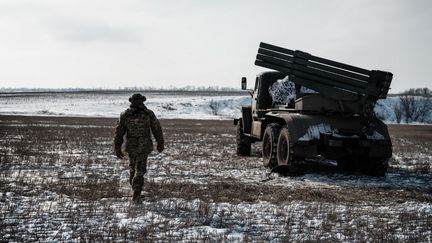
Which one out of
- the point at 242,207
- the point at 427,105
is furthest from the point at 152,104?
the point at 242,207

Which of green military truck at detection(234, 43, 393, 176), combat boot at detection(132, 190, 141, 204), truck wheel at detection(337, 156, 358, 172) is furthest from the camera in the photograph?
truck wheel at detection(337, 156, 358, 172)

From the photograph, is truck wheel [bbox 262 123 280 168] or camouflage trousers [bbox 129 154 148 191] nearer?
camouflage trousers [bbox 129 154 148 191]

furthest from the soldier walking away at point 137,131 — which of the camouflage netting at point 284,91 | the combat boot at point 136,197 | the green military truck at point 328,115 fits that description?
the camouflage netting at point 284,91

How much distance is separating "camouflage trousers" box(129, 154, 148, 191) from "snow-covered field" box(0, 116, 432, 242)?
31cm

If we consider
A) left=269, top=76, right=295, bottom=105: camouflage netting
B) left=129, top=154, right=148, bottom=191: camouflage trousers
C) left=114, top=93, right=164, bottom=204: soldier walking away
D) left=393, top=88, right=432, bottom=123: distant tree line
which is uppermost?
left=269, top=76, right=295, bottom=105: camouflage netting

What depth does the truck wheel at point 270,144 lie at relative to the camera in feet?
37.4

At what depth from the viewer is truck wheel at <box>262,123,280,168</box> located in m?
11.4

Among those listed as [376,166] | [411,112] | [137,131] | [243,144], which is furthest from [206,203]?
[411,112]

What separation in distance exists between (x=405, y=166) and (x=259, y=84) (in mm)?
4767

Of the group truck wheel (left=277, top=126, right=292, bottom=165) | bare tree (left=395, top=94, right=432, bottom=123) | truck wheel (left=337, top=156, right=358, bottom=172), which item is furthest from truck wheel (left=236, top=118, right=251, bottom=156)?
bare tree (left=395, top=94, right=432, bottom=123)

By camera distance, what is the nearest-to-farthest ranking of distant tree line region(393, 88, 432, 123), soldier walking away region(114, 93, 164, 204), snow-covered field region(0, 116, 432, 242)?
1. snow-covered field region(0, 116, 432, 242)
2. soldier walking away region(114, 93, 164, 204)
3. distant tree line region(393, 88, 432, 123)

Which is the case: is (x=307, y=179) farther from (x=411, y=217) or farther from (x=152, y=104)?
(x=152, y=104)

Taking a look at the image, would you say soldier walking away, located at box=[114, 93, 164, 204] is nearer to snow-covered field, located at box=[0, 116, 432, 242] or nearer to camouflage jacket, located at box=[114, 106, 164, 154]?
camouflage jacket, located at box=[114, 106, 164, 154]

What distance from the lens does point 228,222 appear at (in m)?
5.90
